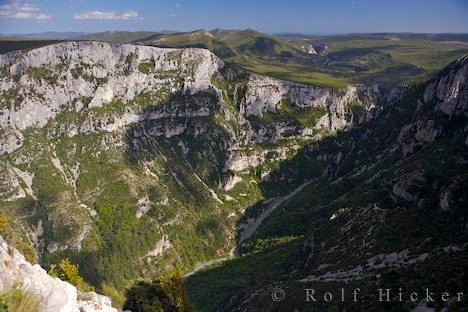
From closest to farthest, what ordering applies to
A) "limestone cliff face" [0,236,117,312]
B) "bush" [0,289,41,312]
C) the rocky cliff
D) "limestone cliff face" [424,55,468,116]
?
"bush" [0,289,41,312] → "limestone cliff face" [0,236,117,312] → "limestone cliff face" [424,55,468,116] → the rocky cliff

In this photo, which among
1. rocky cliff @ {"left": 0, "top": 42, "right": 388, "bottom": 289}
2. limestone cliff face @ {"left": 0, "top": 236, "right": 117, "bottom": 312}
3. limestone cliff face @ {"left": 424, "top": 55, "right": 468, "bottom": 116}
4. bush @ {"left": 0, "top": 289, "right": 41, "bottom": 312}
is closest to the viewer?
bush @ {"left": 0, "top": 289, "right": 41, "bottom": 312}

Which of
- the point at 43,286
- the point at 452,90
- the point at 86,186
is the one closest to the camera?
the point at 43,286

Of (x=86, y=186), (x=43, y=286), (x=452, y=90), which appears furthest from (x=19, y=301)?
(x=452, y=90)

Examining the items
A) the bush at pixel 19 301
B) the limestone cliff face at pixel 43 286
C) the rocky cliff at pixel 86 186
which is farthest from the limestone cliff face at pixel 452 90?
the bush at pixel 19 301

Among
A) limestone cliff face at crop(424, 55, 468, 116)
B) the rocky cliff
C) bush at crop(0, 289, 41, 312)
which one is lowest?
the rocky cliff

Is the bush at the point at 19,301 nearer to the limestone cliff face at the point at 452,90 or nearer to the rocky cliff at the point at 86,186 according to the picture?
the rocky cliff at the point at 86,186

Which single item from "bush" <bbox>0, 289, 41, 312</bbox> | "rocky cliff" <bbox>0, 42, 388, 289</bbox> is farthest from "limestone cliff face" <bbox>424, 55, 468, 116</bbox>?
"bush" <bbox>0, 289, 41, 312</bbox>

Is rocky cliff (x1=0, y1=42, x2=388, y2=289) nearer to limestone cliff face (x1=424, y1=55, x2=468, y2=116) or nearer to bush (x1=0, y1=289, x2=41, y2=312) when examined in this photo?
limestone cliff face (x1=424, y1=55, x2=468, y2=116)

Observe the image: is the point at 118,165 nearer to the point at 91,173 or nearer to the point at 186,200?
the point at 91,173

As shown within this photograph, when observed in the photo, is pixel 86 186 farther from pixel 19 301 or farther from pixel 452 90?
pixel 19 301
